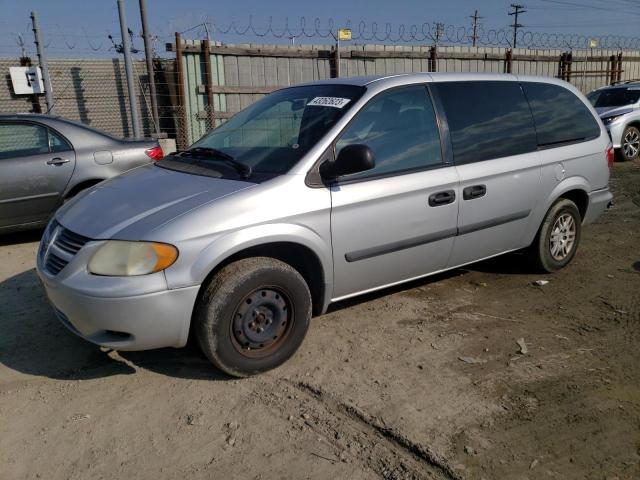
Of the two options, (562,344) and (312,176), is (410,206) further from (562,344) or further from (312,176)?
(562,344)

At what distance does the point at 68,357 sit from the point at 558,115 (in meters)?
4.33

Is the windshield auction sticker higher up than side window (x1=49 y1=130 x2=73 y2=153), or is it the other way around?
the windshield auction sticker

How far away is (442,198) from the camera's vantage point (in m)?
3.94

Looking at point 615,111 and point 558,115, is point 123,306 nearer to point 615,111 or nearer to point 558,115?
point 558,115

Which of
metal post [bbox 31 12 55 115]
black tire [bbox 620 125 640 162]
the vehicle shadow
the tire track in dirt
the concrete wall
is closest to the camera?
the tire track in dirt

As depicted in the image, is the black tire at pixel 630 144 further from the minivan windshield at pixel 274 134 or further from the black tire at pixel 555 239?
the minivan windshield at pixel 274 134

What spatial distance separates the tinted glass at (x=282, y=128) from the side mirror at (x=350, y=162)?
0.21 metres

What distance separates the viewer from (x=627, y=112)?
11.6 m

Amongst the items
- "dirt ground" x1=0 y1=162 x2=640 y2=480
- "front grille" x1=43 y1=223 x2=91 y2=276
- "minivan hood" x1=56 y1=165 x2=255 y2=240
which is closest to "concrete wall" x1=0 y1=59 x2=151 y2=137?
"dirt ground" x1=0 y1=162 x2=640 y2=480

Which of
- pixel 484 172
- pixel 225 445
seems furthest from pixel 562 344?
pixel 225 445

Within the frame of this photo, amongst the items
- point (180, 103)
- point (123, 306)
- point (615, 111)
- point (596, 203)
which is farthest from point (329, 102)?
point (615, 111)

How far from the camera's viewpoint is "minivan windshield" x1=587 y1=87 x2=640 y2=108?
12.1 metres

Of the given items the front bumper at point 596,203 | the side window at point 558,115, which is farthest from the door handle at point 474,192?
the front bumper at point 596,203

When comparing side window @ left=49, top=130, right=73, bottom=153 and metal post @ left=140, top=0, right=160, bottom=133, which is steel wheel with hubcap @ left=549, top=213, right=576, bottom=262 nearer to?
side window @ left=49, top=130, right=73, bottom=153
